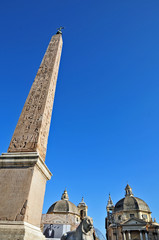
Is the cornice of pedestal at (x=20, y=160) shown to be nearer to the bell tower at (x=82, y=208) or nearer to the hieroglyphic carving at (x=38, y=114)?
the hieroglyphic carving at (x=38, y=114)

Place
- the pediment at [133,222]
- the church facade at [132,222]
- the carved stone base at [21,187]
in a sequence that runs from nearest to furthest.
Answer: the carved stone base at [21,187]
the church facade at [132,222]
the pediment at [133,222]

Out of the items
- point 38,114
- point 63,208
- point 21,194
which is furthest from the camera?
point 63,208

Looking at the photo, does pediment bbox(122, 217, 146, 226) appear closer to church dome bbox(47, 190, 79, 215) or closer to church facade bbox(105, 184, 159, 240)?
church facade bbox(105, 184, 159, 240)

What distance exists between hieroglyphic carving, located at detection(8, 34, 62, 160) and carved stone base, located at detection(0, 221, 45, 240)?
1.46 meters

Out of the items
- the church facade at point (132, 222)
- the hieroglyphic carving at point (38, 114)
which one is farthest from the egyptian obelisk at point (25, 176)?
the church facade at point (132, 222)

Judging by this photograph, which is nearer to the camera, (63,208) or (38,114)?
(38,114)

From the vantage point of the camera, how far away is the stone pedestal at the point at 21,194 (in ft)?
8.86

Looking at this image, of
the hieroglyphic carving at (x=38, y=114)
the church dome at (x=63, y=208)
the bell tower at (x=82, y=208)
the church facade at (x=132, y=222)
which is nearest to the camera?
the hieroglyphic carving at (x=38, y=114)

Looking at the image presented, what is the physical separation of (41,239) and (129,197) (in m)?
48.3

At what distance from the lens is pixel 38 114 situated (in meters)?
4.90

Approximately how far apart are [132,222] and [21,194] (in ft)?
135

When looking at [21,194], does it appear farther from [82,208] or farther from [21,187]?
[82,208]

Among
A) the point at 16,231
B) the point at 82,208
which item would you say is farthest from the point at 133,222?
the point at 16,231

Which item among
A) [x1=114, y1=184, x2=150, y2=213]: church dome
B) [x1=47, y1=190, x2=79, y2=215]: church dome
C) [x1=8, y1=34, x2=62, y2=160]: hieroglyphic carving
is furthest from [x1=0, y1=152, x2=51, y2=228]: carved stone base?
[x1=114, y1=184, x2=150, y2=213]: church dome
